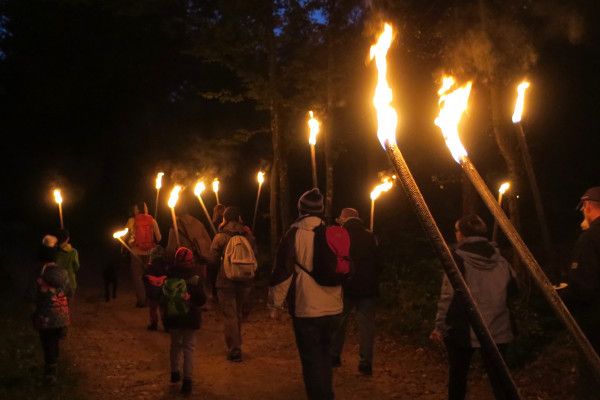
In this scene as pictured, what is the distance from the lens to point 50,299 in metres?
7.43

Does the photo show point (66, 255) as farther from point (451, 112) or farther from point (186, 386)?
point (451, 112)

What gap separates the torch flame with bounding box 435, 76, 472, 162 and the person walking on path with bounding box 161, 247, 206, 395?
4.33 metres

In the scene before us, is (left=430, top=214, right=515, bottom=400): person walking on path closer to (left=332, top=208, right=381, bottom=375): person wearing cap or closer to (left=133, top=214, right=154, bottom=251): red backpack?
(left=332, top=208, right=381, bottom=375): person wearing cap

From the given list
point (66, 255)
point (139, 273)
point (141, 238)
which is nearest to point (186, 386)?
point (66, 255)

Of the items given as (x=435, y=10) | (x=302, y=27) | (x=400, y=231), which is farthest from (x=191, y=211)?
(x=435, y=10)

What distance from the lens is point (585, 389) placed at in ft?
16.8

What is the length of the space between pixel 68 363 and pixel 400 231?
1161cm

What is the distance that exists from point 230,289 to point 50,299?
103 inches

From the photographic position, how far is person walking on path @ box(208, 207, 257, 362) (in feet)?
29.6

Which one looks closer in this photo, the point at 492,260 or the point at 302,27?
the point at 492,260

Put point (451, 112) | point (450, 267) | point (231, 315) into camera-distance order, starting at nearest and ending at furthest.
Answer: point (450, 267) < point (451, 112) < point (231, 315)

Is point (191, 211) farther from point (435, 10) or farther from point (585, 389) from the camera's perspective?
point (585, 389)

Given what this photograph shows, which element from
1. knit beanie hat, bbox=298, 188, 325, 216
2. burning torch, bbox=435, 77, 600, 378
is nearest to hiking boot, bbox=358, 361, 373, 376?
knit beanie hat, bbox=298, 188, 325, 216

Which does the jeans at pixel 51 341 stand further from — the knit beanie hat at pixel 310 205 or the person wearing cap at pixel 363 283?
the knit beanie hat at pixel 310 205
